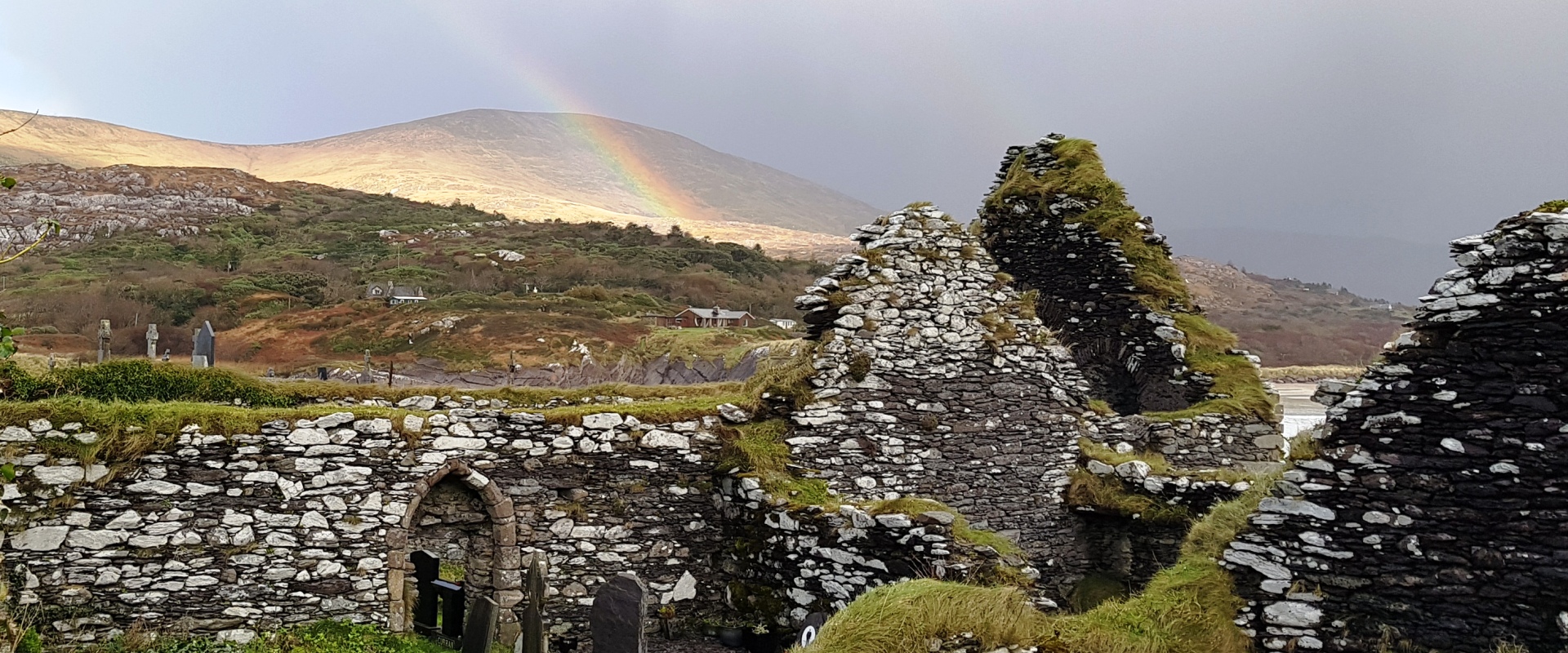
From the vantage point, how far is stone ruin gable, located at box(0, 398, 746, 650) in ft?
24.9

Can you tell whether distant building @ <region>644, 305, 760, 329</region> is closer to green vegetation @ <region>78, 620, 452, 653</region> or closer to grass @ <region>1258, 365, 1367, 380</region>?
grass @ <region>1258, 365, 1367, 380</region>

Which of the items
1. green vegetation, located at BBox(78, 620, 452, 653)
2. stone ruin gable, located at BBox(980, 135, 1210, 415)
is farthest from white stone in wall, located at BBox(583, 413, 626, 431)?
stone ruin gable, located at BBox(980, 135, 1210, 415)

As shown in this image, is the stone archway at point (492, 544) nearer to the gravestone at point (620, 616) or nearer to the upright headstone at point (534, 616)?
the upright headstone at point (534, 616)

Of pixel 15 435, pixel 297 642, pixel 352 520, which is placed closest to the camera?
pixel 15 435

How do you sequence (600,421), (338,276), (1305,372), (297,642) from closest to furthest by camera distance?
(297,642), (600,421), (1305,372), (338,276)

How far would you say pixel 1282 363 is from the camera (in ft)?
133

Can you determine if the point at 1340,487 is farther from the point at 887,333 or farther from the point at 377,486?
the point at 377,486

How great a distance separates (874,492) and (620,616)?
Result: 3.83 m

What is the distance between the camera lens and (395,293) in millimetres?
48375

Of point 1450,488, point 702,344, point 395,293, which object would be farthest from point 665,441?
point 395,293

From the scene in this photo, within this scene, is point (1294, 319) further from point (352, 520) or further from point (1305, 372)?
point (352, 520)

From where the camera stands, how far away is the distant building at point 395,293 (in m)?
44.1

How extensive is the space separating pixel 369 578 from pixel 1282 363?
43029mm

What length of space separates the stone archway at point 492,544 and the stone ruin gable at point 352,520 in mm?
17
